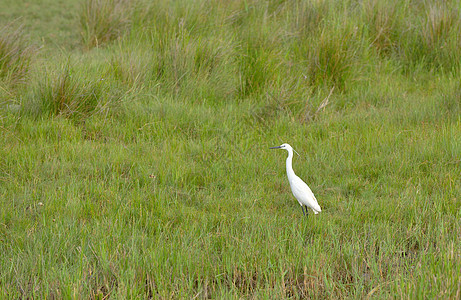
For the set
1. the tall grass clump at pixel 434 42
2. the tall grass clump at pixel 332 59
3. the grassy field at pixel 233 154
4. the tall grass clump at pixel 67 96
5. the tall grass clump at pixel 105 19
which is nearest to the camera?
the grassy field at pixel 233 154

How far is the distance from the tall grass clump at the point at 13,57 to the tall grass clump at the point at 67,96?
0.50 m

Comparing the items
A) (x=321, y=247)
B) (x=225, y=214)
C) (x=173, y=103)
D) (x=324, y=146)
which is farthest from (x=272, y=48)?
(x=321, y=247)

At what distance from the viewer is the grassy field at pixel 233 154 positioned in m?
2.64

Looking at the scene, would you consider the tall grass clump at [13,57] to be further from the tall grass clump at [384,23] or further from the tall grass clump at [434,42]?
the tall grass clump at [434,42]

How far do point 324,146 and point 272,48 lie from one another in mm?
2254

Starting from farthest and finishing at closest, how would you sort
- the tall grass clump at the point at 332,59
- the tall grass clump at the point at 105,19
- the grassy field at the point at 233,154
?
the tall grass clump at the point at 105,19 < the tall grass clump at the point at 332,59 < the grassy field at the point at 233,154

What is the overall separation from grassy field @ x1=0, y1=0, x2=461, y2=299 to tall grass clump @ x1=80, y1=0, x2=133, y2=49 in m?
0.03

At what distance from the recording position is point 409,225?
3057 mm

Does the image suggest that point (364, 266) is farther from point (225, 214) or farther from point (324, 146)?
point (324, 146)

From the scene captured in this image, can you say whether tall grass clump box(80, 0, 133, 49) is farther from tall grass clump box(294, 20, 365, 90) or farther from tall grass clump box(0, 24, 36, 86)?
tall grass clump box(294, 20, 365, 90)

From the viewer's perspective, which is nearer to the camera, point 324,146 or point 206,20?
point 324,146

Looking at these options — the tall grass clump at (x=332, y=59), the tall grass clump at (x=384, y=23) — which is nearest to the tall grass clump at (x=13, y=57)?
the tall grass clump at (x=332, y=59)

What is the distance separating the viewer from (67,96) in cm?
493

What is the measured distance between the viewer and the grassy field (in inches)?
104
